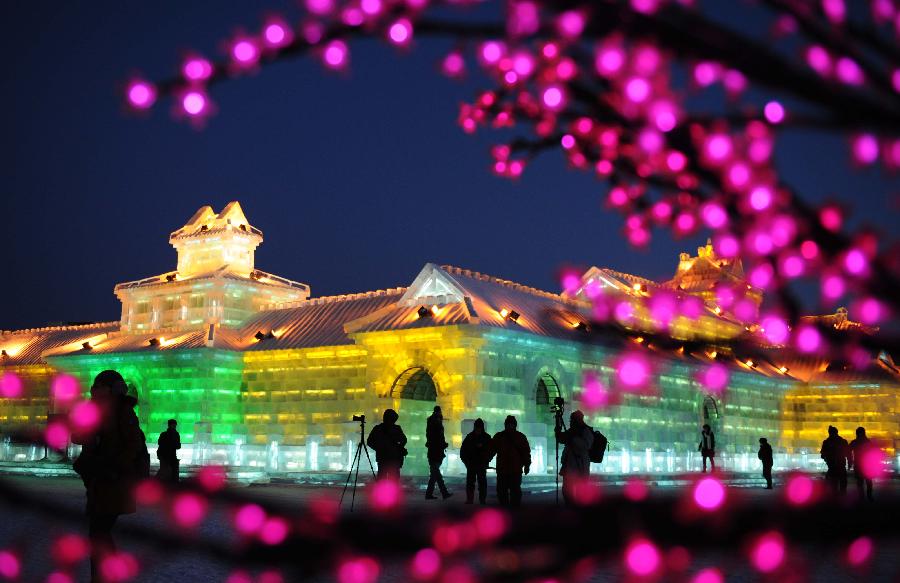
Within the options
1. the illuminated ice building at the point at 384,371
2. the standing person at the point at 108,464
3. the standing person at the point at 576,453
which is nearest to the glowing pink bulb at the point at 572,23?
the standing person at the point at 108,464

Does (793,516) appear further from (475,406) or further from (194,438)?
(194,438)

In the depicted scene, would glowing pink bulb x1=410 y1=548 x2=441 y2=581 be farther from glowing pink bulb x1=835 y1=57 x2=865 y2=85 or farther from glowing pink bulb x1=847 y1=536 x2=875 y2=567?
glowing pink bulb x1=835 y1=57 x2=865 y2=85

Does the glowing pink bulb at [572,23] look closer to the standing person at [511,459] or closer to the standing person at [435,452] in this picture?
the standing person at [511,459]

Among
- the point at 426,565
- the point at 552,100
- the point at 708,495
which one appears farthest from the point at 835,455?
the point at 426,565

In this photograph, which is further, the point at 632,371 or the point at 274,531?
the point at 632,371

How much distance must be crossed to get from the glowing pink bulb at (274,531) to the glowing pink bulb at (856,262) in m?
2.24

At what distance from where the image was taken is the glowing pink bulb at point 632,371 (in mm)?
4766

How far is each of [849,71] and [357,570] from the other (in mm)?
2699

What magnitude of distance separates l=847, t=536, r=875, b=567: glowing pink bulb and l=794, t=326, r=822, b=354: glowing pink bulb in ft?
2.75

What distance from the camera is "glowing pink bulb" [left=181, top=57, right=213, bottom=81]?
4469mm

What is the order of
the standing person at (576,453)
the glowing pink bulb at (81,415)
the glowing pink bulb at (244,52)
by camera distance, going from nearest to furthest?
the glowing pink bulb at (244,52) < the glowing pink bulb at (81,415) < the standing person at (576,453)

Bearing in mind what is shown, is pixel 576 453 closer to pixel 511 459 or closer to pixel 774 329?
pixel 511 459

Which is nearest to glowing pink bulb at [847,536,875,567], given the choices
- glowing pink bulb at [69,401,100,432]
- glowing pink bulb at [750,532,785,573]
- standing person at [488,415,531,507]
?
glowing pink bulb at [750,532,785,573]

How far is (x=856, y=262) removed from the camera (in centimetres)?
334
